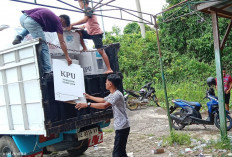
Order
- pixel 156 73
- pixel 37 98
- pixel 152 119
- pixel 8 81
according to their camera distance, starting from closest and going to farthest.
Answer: pixel 37 98, pixel 8 81, pixel 152 119, pixel 156 73

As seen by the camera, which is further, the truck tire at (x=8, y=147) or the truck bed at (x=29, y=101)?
the truck tire at (x=8, y=147)

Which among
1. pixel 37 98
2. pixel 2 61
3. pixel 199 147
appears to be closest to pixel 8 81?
pixel 2 61

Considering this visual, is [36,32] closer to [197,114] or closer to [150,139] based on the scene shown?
[150,139]

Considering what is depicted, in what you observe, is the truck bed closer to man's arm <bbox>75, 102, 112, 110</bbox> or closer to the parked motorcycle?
man's arm <bbox>75, 102, 112, 110</bbox>

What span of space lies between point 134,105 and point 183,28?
6.01 meters

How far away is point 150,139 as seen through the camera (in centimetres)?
580

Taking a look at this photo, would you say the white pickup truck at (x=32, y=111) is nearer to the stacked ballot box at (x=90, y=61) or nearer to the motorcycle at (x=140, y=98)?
the stacked ballot box at (x=90, y=61)

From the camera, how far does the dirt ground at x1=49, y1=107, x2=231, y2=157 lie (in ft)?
15.1

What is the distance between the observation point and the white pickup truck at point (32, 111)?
3381 mm

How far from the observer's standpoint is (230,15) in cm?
565

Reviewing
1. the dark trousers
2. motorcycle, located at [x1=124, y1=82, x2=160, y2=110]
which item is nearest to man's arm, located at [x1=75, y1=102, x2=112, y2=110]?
the dark trousers

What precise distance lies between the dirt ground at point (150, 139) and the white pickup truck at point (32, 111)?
119 centimetres

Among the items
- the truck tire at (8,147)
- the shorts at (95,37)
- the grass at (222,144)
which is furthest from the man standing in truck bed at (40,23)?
the grass at (222,144)

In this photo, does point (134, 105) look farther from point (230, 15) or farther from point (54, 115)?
point (54, 115)
